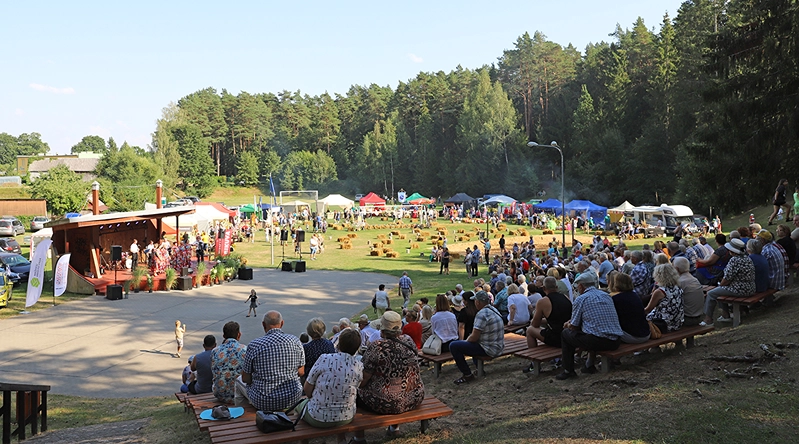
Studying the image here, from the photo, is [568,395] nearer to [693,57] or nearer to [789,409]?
[789,409]

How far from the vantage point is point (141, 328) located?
683 inches

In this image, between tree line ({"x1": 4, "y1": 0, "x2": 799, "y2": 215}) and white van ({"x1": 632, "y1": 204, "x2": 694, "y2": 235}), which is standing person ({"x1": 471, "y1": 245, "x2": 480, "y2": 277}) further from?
white van ({"x1": 632, "y1": 204, "x2": 694, "y2": 235})

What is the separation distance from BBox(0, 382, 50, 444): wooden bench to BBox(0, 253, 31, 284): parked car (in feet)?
58.8

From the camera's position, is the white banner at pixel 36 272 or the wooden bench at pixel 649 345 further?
the white banner at pixel 36 272

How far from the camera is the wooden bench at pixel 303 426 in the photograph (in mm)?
5031

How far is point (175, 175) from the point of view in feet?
273

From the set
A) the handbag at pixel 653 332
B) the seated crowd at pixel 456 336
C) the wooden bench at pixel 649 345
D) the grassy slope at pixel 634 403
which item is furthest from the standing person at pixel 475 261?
the handbag at pixel 653 332

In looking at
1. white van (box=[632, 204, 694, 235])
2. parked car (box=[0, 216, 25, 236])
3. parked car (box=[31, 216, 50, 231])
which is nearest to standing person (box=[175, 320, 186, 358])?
white van (box=[632, 204, 694, 235])

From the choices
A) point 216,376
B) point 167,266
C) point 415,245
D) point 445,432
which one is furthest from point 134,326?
point 415,245

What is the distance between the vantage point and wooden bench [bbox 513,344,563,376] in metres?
7.16

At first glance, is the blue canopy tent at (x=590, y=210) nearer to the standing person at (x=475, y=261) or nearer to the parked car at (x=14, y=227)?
the standing person at (x=475, y=261)

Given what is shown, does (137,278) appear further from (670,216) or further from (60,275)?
(670,216)

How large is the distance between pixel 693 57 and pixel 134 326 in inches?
1813

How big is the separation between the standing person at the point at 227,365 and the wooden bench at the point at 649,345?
12.8 ft
